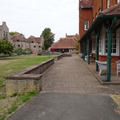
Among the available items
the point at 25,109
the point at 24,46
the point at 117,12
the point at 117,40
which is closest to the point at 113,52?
the point at 117,40

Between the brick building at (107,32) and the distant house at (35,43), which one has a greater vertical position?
the distant house at (35,43)

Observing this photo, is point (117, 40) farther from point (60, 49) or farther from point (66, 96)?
point (60, 49)

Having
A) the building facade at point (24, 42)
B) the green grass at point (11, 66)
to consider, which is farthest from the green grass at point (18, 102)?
the building facade at point (24, 42)

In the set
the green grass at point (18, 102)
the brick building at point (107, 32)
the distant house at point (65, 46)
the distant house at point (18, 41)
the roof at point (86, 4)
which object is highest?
the roof at point (86, 4)

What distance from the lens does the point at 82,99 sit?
3967mm

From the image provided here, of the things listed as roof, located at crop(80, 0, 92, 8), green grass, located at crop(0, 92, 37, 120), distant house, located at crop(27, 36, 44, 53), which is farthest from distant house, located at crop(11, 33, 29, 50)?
green grass, located at crop(0, 92, 37, 120)

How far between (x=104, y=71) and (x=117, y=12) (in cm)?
358

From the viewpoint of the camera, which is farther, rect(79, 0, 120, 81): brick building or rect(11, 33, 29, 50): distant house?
rect(11, 33, 29, 50): distant house

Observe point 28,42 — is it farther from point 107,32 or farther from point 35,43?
point 107,32

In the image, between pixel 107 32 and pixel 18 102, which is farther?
pixel 107 32

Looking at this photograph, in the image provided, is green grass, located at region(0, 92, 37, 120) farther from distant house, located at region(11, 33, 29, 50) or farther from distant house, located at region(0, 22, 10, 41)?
distant house, located at region(11, 33, 29, 50)

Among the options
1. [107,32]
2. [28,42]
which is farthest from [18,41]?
[107,32]

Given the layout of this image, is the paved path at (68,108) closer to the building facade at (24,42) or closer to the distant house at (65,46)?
the distant house at (65,46)

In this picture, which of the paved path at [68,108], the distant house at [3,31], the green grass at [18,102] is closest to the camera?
the paved path at [68,108]
